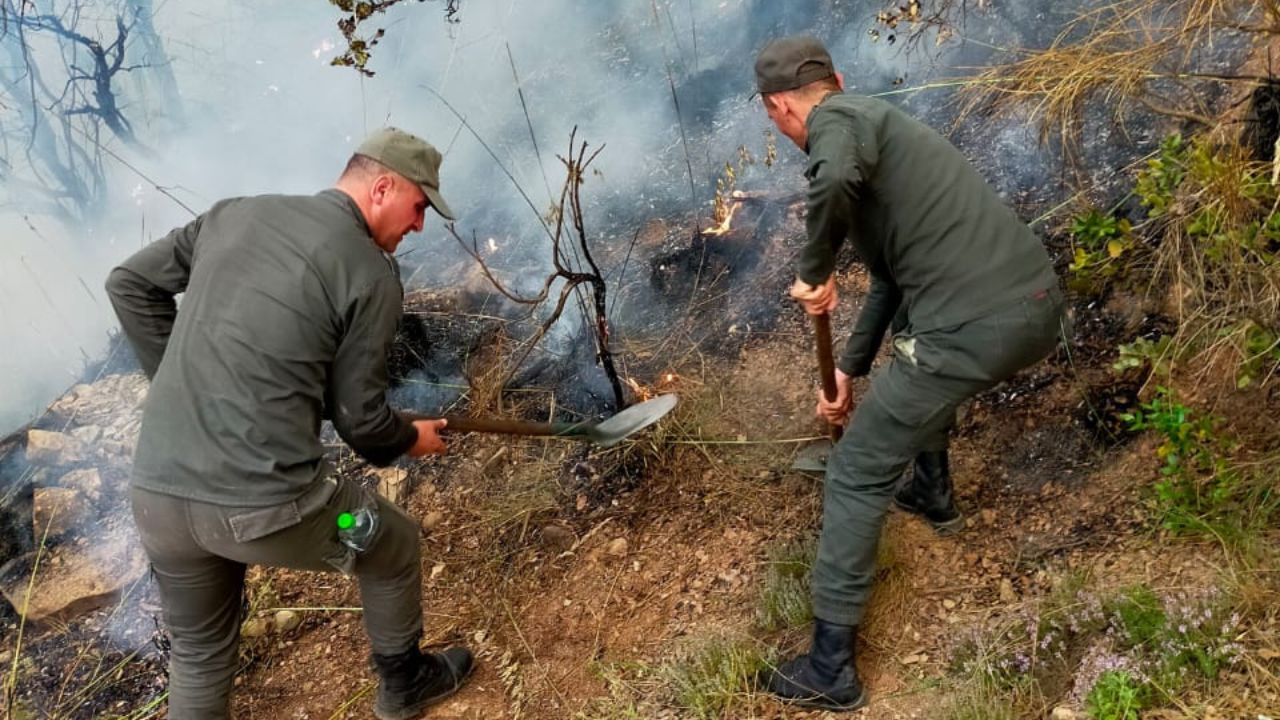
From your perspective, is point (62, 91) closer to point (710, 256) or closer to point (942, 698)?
point (710, 256)

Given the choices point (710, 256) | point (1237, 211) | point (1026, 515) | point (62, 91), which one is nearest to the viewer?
point (1237, 211)

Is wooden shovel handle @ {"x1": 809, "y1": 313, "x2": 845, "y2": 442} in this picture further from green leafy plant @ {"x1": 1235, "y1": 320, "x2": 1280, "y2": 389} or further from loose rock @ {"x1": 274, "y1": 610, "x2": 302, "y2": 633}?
loose rock @ {"x1": 274, "y1": 610, "x2": 302, "y2": 633}

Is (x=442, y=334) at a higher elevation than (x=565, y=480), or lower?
higher

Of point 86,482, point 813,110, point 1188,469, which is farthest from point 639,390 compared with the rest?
point 86,482

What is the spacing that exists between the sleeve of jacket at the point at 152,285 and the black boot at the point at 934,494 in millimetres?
2688

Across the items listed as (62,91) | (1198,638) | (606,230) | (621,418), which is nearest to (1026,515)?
(1198,638)

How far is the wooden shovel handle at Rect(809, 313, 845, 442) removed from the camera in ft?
9.99

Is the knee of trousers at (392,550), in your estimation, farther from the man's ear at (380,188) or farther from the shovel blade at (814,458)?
the shovel blade at (814,458)

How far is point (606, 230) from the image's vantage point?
5.64 metres

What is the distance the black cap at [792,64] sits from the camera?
277 cm

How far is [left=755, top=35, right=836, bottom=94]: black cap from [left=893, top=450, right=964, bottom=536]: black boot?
1.43 meters

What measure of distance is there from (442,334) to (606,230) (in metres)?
1.28

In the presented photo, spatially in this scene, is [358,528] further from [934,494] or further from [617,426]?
[934,494]

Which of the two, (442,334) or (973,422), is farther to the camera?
(442,334)
